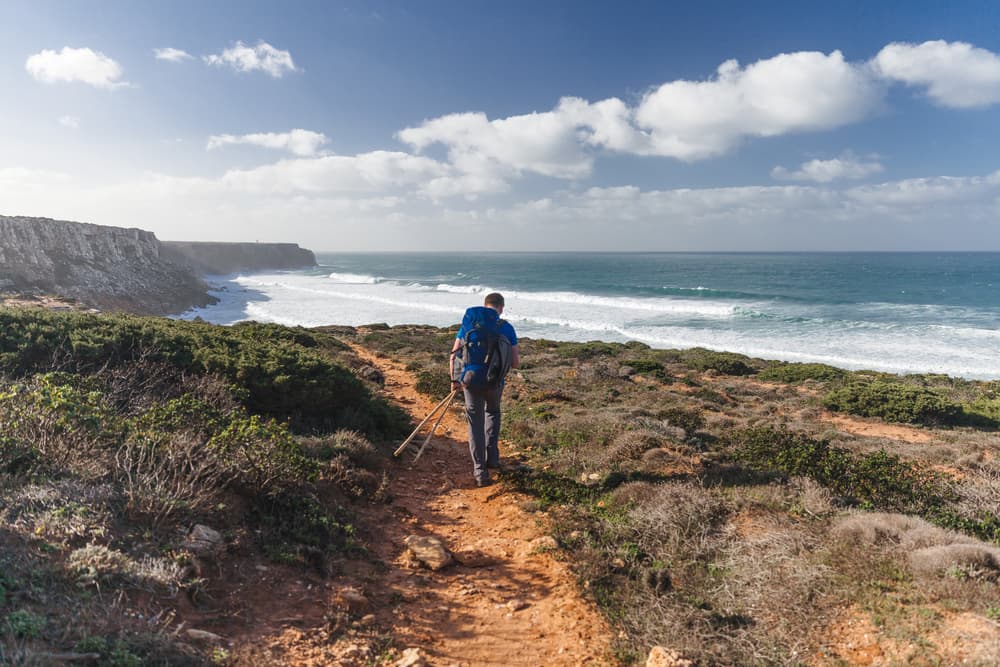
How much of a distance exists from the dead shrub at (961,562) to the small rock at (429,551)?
342 centimetres

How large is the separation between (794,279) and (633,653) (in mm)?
83362

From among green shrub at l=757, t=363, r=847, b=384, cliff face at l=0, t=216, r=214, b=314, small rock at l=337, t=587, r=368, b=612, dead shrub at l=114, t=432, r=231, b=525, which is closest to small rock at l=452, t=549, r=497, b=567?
small rock at l=337, t=587, r=368, b=612

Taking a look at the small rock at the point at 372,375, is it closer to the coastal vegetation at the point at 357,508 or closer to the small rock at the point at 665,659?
Result: the coastal vegetation at the point at 357,508

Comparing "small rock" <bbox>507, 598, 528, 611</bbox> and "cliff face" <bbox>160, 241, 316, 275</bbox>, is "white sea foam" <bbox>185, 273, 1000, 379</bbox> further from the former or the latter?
"cliff face" <bbox>160, 241, 316, 275</bbox>

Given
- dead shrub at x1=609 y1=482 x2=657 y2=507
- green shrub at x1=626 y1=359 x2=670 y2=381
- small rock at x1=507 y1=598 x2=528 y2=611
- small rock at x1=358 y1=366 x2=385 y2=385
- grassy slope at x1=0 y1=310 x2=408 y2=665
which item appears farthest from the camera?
green shrub at x1=626 y1=359 x2=670 y2=381

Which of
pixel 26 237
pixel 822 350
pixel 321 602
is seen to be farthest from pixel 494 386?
pixel 26 237

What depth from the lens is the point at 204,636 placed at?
266 cm

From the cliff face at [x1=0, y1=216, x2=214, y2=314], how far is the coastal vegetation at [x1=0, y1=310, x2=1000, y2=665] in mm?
34640

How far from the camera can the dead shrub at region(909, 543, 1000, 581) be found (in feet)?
10.3

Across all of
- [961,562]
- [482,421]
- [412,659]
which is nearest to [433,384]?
[482,421]

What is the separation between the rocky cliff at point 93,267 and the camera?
3500cm

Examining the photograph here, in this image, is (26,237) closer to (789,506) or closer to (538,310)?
(538,310)

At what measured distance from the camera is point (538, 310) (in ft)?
146

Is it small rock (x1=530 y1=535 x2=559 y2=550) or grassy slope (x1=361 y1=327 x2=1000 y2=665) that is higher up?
grassy slope (x1=361 y1=327 x2=1000 y2=665)
